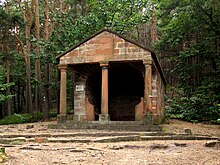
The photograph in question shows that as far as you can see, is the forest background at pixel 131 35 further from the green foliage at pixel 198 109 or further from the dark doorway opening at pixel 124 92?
the dark doorway opening at pixel 124 92

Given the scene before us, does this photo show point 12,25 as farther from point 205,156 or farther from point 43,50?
point 205,156

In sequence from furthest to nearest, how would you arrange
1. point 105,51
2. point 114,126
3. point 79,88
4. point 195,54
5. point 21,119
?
Answer: point 195,54 → point 21,119 → point 79,88 → point 105,51 → point 114,126

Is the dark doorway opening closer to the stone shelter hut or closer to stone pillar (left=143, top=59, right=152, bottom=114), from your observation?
the stone shelter hut

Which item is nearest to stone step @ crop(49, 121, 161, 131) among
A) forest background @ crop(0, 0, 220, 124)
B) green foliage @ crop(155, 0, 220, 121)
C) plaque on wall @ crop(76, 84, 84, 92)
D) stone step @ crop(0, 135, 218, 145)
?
stone step @ crop(0, 135, 218, 145)

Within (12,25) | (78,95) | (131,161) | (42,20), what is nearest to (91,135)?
(131,161)

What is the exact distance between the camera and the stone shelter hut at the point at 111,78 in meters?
14.3

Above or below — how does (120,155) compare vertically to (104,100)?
below

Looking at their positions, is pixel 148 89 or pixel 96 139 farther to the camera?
pixel 148 89

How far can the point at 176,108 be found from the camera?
23.7 m

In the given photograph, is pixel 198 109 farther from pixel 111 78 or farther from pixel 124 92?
pixel 111 78

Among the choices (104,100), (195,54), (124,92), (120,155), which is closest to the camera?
(120,155)

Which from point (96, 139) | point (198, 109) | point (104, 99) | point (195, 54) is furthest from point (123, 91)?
point (96, 139)

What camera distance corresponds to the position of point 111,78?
65.6 feet

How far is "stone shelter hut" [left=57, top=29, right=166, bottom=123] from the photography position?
14.3m
